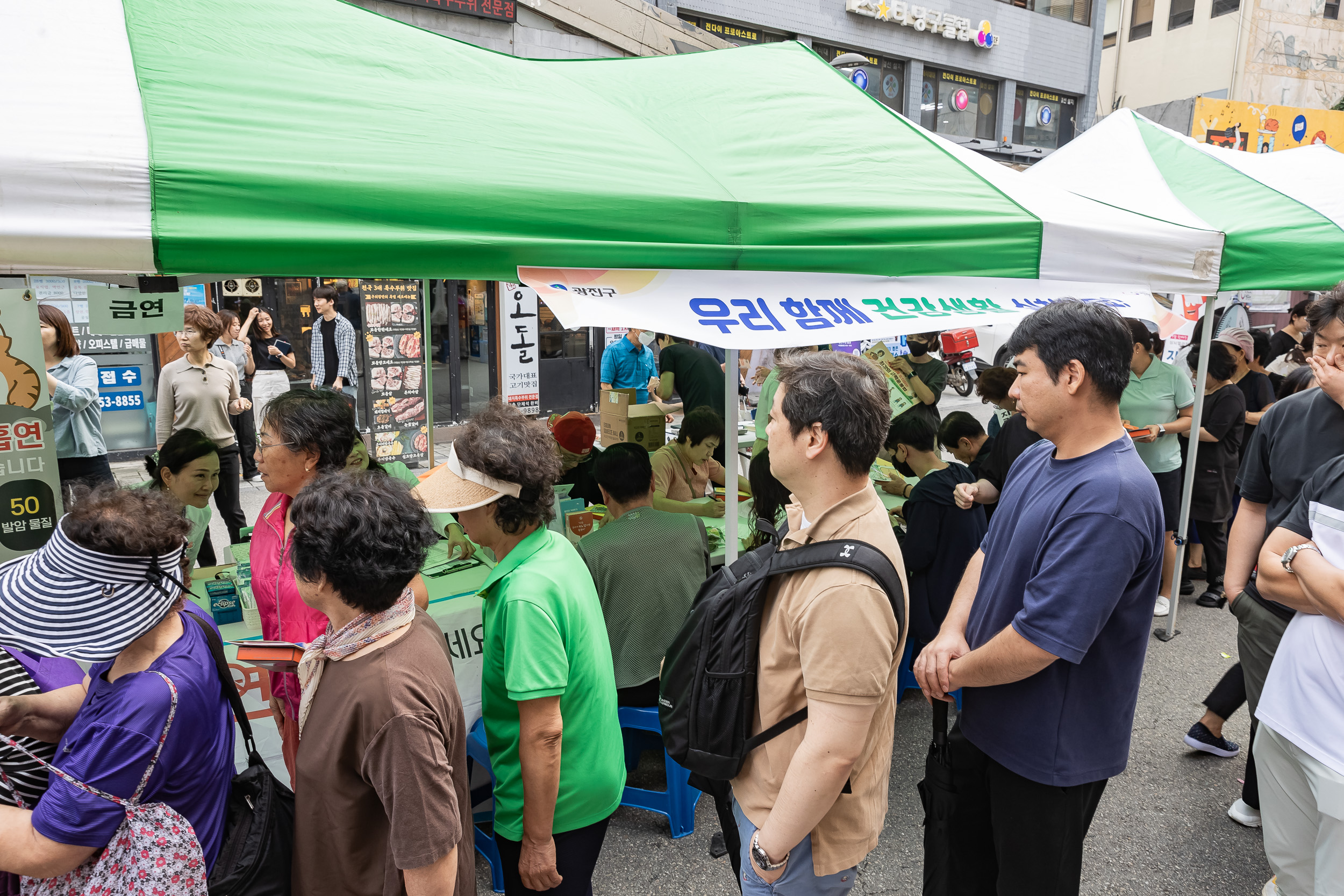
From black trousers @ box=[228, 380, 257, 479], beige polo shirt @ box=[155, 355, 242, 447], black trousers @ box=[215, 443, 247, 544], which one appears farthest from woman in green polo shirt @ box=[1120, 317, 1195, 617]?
black trousers @ box=[228, 380, 257, 479]

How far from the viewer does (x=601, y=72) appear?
3.68m

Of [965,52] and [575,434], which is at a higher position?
[965,52]

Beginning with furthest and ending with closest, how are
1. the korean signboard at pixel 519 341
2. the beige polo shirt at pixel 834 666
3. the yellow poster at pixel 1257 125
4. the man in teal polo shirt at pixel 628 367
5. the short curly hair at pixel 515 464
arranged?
the yellow poster at pixel 1257 125, the korean signboard at pixel 519 341, the man in teal polo shirt at pixel 628 367, the short curly hair at pixel 515 464, the beige polo shirt at pixel 834 666

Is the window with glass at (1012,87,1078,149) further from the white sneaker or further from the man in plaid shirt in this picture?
the white sneaker

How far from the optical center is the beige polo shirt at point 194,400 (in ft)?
18.5

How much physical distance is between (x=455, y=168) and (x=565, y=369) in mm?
9958

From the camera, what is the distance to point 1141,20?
1028 inches

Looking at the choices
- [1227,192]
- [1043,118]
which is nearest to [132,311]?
[1227,192]

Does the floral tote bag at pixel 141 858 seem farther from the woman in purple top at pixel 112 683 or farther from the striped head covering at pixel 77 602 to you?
the striped head covering at pixel 77 602

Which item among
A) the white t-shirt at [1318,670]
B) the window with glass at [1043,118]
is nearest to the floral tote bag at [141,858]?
the white t-shirt at [1318,670]

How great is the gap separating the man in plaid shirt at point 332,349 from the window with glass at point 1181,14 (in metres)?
26.8

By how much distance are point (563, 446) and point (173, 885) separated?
3.80 meters

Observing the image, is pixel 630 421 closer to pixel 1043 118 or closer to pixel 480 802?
pixel 480 802

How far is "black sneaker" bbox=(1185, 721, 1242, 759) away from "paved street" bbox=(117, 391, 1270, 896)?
0.04m
